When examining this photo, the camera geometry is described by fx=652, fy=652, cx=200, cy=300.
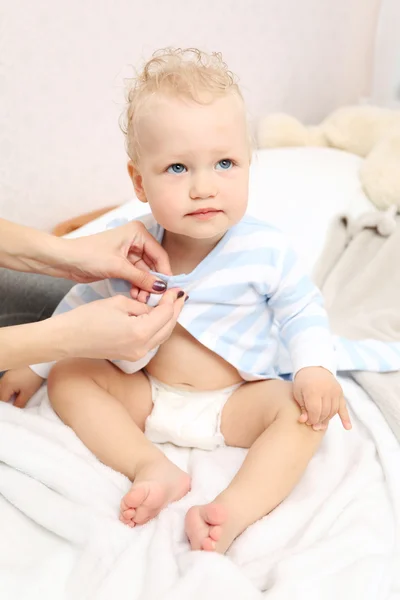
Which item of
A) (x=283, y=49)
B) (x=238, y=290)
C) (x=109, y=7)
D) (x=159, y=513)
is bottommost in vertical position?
(x=159, y=513)


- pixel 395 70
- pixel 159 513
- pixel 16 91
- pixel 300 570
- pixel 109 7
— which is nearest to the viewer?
pixel 300 570

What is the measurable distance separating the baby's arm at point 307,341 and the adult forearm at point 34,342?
35cm

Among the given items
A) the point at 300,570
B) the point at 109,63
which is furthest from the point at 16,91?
the point at 300,570

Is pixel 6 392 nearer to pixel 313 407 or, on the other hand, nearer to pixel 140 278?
pixel 140 278

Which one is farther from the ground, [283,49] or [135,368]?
[283,49]

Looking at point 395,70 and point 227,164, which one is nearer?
point 227,164

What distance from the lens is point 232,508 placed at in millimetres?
854

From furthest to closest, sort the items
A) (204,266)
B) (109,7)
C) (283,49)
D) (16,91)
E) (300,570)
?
(283,49), (109,7), (16,91), (204,266), (300,570)

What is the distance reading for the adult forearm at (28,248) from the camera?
3.56ft

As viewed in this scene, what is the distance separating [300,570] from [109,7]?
133cm

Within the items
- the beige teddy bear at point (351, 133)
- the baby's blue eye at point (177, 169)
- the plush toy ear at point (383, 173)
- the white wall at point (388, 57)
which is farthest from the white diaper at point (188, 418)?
the white wall at point (388, 57)

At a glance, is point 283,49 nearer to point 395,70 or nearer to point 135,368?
point 395,70

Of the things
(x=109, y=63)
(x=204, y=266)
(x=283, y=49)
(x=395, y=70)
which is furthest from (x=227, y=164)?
(x=395, y=70)

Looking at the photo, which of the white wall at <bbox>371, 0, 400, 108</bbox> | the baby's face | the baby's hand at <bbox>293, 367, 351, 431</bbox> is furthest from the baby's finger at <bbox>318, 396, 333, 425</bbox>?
the white wall at <bbox>371, 0, 400, 108</bbox>
